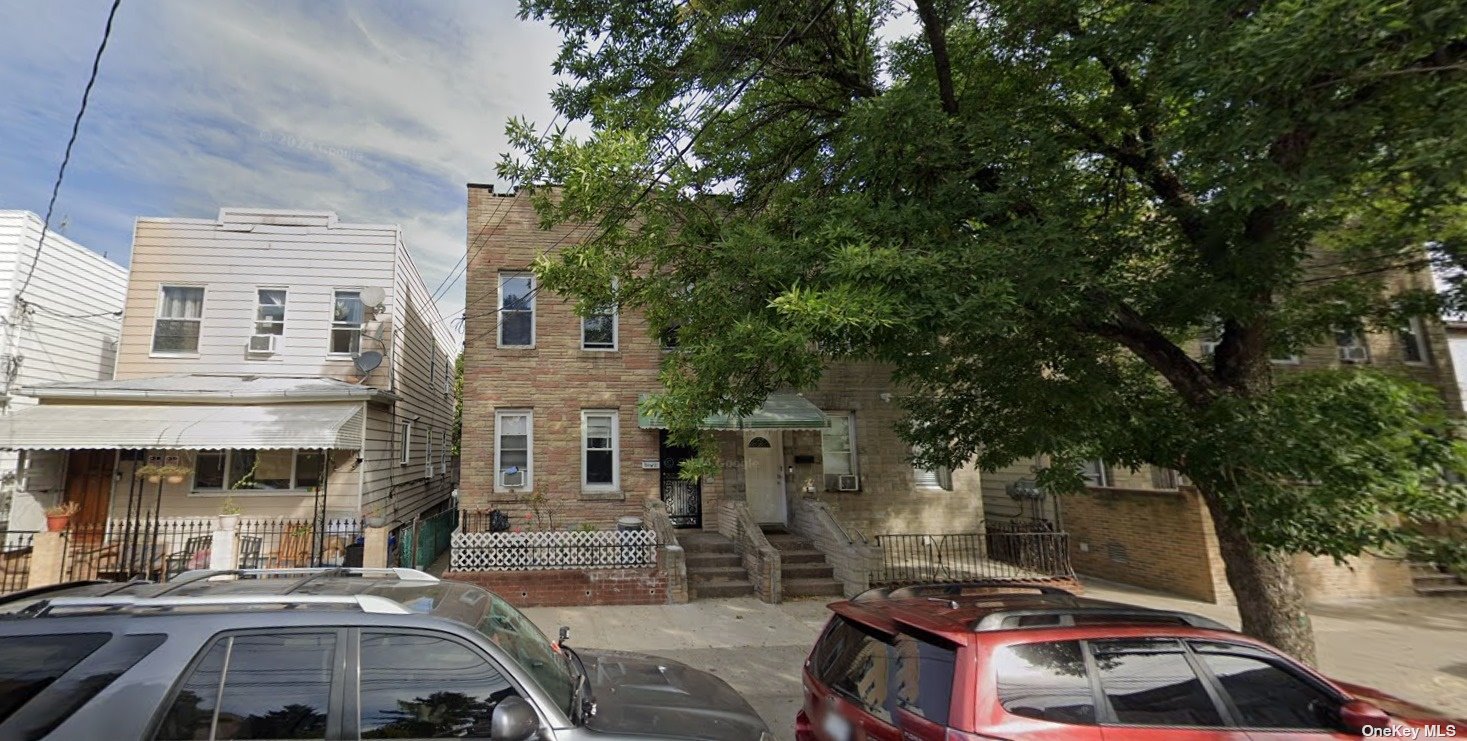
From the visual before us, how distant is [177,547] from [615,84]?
1146 cm

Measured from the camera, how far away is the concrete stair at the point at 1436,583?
1127 centimetres

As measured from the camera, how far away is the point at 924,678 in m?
3.11

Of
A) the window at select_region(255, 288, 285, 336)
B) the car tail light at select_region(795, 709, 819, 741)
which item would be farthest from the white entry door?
the window at select_region(255, 288, 285, 336)

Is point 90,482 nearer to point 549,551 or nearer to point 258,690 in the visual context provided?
point 549,551

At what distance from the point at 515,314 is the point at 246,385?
17.0 ft

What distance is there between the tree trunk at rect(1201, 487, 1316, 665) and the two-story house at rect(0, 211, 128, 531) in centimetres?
1792

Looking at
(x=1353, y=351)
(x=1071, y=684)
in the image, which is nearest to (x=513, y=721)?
(x=1071, y=684)

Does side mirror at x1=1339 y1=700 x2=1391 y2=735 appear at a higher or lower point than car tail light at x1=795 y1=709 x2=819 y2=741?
higher

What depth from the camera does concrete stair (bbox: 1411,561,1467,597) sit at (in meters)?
11.3

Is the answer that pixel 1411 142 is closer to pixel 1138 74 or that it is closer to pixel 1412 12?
pixel 1412 12

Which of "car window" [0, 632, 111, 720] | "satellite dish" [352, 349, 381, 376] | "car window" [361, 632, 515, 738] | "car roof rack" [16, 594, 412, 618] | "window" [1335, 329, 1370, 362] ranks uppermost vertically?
"satellite dish" [352, 349, 381, 376]

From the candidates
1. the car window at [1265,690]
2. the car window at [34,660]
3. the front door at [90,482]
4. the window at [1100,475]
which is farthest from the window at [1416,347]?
the front door at [90,482]

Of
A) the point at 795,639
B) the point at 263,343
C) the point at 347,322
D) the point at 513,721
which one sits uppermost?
the point at 347,322

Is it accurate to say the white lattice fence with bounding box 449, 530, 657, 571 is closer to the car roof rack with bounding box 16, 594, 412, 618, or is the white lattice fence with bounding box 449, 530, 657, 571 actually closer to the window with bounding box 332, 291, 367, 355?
the window with bounding box 332, 291, 367, 355
